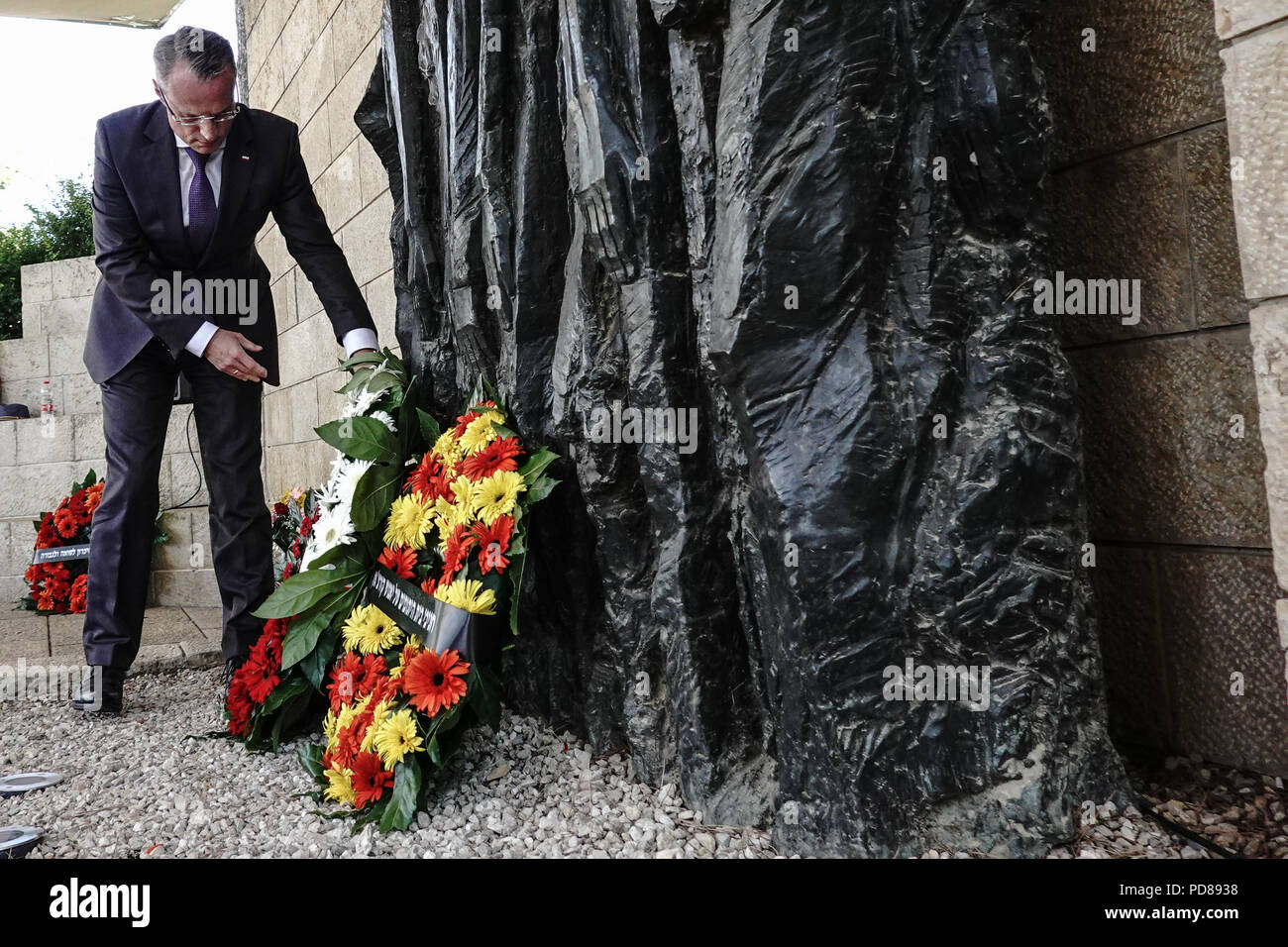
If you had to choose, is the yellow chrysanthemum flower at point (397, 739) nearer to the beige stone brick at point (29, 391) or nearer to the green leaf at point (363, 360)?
the green leaf at point (363, 360)

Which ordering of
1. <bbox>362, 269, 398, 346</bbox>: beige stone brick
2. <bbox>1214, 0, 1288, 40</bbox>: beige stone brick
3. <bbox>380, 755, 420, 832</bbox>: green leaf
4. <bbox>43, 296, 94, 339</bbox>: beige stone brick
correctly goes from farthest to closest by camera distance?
1. <bbox>43, 296, 94, 339</bbox>: beige stone brick
2. <bbox>362, 269, 398, 346</bbox>: beige stone brick
3. <bbox>380, 755, 420, 832</bbox>: green leaf
4. <bbox>1214, 0, 1288, 40</bbox>: beige stone brick

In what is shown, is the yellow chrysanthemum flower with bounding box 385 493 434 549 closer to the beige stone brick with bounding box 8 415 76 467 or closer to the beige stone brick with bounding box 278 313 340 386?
the beige stone brick with bounding box 278 313 340 386

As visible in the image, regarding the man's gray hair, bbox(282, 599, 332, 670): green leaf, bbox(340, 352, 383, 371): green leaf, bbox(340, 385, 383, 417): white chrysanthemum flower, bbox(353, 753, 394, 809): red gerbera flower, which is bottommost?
bbox(353, 753, 394, 809): red gerbera flower

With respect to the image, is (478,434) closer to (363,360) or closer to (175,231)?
(363,360)

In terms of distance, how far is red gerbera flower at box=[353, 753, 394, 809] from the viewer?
2137 millimetres

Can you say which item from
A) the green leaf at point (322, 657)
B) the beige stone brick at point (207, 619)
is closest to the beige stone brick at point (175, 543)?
the beige stone brick at point (207, 619)

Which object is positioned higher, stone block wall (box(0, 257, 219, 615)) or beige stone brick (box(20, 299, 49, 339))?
beige stone brick (box(20, 299, 49, 339))

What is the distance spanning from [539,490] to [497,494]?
101mm

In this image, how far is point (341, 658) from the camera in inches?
112

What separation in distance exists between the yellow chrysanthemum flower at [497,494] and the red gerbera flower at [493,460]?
3cm

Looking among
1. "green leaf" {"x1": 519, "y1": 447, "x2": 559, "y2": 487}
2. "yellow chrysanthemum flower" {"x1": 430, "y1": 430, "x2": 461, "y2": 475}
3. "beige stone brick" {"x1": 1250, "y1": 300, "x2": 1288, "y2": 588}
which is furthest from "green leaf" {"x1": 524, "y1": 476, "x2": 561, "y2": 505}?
"beige stone brick" {"x1": 1250, "y1": 300, "x2": 1288, "y2": 588}

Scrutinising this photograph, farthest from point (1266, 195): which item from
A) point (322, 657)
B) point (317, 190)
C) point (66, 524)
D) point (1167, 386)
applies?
point (66, 524)

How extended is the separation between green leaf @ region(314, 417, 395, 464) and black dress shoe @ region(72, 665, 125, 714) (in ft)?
4.03

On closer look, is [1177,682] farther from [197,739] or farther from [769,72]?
[197,739]
